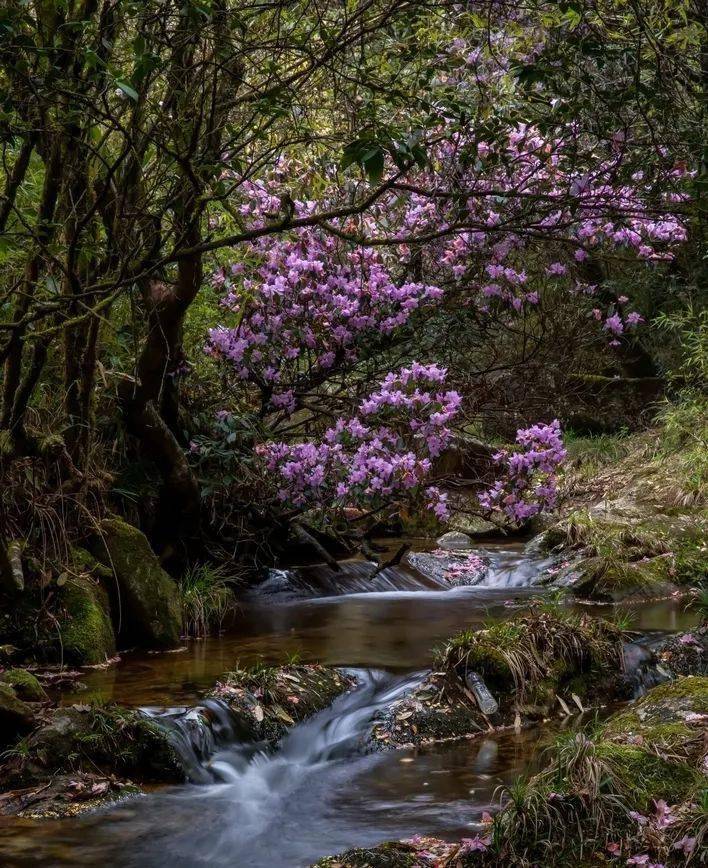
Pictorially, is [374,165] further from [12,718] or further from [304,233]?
[304,233]

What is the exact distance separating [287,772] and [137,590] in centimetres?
209

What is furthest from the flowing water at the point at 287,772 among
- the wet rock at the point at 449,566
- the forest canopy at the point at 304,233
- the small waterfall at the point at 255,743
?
the wet rock at the point at 449,566

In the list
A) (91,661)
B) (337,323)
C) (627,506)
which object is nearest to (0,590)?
(91,661)

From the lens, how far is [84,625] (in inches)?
233

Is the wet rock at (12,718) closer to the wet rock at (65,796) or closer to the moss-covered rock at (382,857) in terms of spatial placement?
the wet rock at (65,796)

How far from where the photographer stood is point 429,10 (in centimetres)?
454

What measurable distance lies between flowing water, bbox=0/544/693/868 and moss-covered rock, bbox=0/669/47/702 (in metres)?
0.18

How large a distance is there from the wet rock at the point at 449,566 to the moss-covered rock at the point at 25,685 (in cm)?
453

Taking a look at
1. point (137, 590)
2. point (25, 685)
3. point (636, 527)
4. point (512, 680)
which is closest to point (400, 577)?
point (636, 527)

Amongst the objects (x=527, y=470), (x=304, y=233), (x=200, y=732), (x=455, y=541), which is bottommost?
(x=200, y=732)

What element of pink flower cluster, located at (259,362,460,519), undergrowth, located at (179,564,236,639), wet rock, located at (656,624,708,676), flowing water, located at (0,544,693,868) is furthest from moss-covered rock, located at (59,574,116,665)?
wet rock, located at (656,624,708,676)

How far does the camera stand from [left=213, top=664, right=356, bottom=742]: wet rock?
197 inches

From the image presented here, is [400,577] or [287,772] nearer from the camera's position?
[287,772]

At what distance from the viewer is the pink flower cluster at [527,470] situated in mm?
7020
